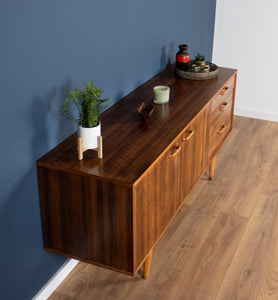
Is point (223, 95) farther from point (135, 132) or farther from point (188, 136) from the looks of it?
point (135, 132)

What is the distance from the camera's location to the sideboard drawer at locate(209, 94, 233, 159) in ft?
9.61

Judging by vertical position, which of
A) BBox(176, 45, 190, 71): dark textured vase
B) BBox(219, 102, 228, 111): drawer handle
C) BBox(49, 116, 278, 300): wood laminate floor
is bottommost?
BBox(49, 116, 278, 300): wood laminate floor

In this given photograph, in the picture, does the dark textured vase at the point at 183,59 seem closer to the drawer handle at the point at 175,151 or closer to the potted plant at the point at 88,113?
the drawer handle at the point at 175,151

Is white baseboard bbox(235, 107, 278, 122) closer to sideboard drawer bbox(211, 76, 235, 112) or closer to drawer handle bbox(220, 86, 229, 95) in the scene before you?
sideboard drawer bbox(211, 76, 235, 112)

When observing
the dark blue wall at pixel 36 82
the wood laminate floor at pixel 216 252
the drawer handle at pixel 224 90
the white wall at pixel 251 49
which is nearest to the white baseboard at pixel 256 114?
the white wall at pixel 251 49

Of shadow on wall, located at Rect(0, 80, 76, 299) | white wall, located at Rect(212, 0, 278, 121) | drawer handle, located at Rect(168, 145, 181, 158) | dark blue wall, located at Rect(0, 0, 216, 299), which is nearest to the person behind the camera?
dark blue wall, located at Rect(0, 0, 216, 299)

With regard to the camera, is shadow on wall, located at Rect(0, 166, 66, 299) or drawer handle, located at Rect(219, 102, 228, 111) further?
drawer handle, located at Rect(219, 102, 228, 111)

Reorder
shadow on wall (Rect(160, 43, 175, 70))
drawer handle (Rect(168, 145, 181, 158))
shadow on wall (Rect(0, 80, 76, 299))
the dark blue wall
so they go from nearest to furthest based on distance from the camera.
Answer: the dark blue wall → shadow on wall (Rect(0, 80, 76, 299)) → drawer handle (Rect(168, 145, 181, 158)) → shadow on wall (Rect(160, 43, 175, 70))

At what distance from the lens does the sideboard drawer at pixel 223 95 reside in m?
2.87

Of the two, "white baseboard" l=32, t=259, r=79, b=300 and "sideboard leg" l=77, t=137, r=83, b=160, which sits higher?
"sideboard leg" l=77, t=137, r=83, b=160

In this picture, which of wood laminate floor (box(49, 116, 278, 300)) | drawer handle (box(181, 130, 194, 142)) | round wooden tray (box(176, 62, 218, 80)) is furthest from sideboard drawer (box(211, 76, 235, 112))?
wood laminate floor (box(49, 116, 278, 300))

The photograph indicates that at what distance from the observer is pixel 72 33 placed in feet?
6.82

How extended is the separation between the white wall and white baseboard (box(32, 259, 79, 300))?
2579mm

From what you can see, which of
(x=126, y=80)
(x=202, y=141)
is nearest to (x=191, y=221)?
(x=202, y=141)
